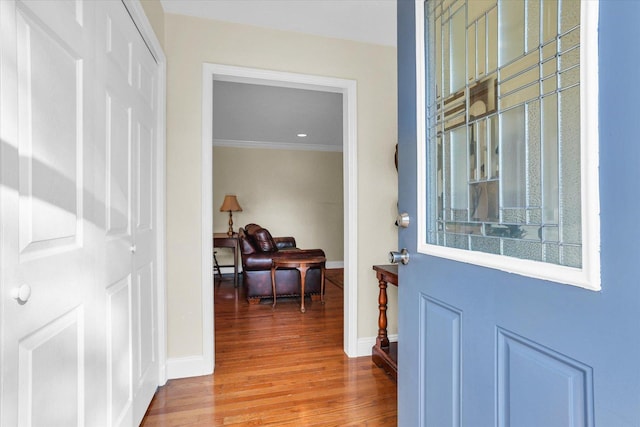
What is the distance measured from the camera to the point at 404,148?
3.88 feet

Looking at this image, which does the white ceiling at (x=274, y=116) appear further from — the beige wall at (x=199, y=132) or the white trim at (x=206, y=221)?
the white trim at (x=206, y=221)

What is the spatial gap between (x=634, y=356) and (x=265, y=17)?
2496mm

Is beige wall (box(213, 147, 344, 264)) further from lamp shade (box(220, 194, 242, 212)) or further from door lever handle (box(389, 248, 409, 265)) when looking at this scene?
door lever handle (box(389, 248, 409, 265))

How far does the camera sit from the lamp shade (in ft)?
18.0

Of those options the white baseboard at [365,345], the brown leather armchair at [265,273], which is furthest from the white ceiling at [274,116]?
the white baseboard at [365,345]

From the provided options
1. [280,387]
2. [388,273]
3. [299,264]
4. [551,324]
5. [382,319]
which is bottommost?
[280,387]

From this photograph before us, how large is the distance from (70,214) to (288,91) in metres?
2.92

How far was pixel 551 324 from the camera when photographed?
0.62m

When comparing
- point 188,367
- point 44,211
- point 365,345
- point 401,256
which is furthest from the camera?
point 365,345

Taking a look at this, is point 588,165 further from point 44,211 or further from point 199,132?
point 199,132

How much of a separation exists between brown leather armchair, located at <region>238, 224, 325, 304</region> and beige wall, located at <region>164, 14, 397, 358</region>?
4.81 ft

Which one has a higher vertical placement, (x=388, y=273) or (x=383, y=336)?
(x=388, y=273)

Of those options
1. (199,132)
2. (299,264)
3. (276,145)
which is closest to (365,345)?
(299,264)

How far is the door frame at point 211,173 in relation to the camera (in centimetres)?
220
